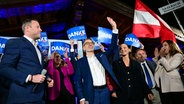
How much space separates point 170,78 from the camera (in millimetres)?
5129

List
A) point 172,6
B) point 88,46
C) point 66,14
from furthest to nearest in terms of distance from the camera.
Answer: point 66,14 → point 172,6 → point 88,46

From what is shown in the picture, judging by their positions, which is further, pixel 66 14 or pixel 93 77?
pixel 66 14

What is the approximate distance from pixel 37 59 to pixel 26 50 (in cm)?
19

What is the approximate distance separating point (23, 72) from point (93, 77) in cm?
141


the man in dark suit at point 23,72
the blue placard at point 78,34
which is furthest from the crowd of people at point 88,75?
the blue placard at point 78,34

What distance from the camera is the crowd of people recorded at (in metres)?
3.23

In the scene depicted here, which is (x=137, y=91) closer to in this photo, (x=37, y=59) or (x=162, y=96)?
(x=162, y=96)

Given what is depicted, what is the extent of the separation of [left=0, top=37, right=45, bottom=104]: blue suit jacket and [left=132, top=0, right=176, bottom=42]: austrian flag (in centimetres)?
337

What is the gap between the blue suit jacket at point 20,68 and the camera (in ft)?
10.4

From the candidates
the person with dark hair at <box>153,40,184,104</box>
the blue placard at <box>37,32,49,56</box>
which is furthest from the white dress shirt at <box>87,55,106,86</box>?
the blue placard at <box>37,32,49,56</box>

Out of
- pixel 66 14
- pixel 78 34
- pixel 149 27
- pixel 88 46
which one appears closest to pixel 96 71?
pixel 88 46

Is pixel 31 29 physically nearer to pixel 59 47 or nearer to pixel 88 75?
pixel 88 75

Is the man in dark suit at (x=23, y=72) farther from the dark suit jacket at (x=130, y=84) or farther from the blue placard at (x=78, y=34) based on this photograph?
the blue placard at (x=78, y=34)

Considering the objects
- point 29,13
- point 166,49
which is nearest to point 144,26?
point 166,49
